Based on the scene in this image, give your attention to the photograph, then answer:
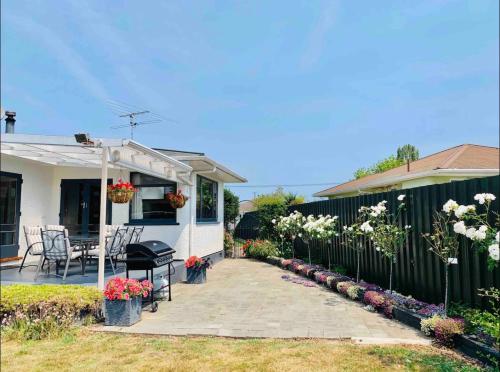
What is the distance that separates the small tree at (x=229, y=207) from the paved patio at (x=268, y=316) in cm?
1097

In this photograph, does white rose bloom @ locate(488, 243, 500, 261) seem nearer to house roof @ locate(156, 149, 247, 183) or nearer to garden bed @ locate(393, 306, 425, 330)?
garden bed @ locate(393, 306, 425, 330)

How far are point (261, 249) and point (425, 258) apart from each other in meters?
8.41

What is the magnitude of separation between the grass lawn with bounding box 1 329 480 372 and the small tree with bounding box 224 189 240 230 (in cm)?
1467

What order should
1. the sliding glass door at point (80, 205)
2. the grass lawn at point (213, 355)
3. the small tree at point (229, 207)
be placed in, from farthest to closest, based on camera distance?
the small tree at point (229, 207), the sliding glass door at point (80, 205), the grass lawn at point (213, 355)

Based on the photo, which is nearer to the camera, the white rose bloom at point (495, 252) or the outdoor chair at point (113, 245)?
the white rose bloom at point (495, 252)

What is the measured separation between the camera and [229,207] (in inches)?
755

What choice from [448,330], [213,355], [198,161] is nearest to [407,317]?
[448,330]

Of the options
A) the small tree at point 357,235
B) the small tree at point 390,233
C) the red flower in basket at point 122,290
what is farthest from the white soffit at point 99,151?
the small tree at point 390,233

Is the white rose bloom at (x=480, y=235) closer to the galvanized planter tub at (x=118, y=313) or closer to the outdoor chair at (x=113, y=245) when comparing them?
the galvanized planter tub at (x=118, y=313)

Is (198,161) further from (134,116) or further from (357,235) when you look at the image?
(357,235)

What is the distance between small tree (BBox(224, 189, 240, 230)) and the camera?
19047mm

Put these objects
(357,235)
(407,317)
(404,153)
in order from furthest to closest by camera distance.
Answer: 1. (404,153)
2. (357,235)
3. (407,317)

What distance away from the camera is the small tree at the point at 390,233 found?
602cm

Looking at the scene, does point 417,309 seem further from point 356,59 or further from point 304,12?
point 304,12
